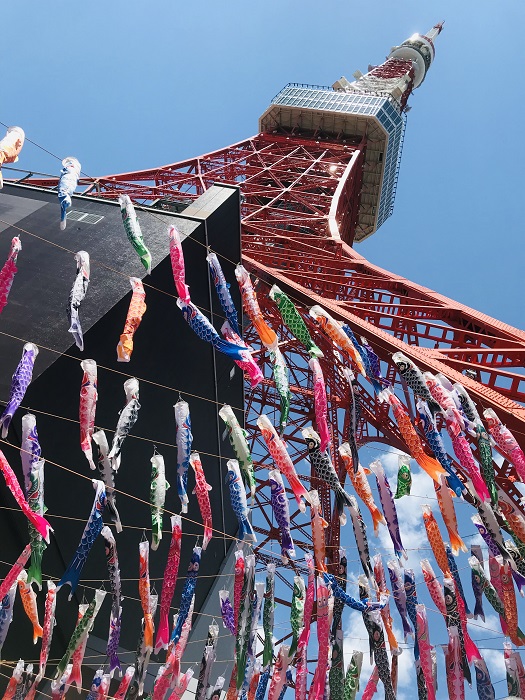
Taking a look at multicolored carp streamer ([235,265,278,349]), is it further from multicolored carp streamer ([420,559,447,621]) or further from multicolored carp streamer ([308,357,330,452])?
multicolored carp streamer ([420,559,447,621])

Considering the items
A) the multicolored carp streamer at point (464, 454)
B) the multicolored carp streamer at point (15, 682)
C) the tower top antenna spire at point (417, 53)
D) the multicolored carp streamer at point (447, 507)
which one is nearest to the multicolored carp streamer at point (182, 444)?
the multicolored carp streamer at point (447, 507)

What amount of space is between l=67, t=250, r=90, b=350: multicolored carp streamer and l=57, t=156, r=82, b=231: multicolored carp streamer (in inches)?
20.3

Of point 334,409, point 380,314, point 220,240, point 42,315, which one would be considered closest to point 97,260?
point 42,315

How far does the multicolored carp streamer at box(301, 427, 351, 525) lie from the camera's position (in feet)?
31.0

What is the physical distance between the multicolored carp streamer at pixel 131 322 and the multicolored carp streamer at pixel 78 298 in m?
0.48

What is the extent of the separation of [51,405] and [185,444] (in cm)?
200

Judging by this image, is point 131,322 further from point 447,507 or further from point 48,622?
point 447,507

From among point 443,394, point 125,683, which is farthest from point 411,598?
point 125,683

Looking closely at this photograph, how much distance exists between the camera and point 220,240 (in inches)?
535

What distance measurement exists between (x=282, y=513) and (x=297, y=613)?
1992 millimetres

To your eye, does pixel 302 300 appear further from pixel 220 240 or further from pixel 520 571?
pixel 520 571

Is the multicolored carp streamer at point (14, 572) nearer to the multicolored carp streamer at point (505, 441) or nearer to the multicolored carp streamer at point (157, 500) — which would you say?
the multicolored carp streamer at point (157, 500)

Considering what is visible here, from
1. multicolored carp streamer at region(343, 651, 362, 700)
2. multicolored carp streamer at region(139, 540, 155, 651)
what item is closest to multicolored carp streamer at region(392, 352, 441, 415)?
multicolored carp streamer at region(343, 651, 362, 700)

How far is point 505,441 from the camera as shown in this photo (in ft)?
33.4
